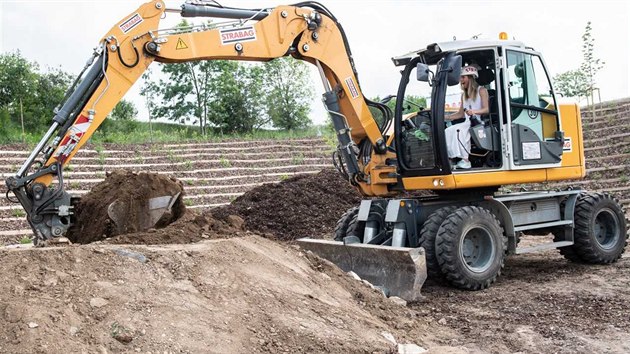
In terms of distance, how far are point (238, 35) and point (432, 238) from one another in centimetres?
291

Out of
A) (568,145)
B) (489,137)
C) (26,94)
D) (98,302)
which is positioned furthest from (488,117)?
(26,94)

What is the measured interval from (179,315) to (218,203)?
10.2 meters

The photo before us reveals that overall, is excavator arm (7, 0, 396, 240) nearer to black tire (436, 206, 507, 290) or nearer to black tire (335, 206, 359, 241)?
black tire (335, 206, 359, 241)

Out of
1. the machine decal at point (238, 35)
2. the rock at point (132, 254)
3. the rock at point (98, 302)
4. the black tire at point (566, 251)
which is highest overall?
the machine decal at point (238, 35)

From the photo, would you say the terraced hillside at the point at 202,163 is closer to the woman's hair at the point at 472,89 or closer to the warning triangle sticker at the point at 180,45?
the warning triangle sticker at the point at 180,45

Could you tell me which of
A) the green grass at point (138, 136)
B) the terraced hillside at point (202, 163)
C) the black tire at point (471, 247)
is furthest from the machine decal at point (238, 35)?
the green grass at point (138, 136)

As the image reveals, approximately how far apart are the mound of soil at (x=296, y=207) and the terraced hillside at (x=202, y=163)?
2292 millimetres

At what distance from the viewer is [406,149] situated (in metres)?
7.42

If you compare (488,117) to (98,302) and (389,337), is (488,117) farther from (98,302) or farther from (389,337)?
(98,302)

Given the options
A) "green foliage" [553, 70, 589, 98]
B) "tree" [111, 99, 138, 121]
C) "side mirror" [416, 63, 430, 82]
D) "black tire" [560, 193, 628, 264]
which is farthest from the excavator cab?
"tree" [111, 99, 138, 121]

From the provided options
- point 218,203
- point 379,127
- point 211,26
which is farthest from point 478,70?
point 218,203

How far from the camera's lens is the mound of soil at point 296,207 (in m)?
10.8

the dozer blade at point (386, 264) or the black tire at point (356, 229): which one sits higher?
the black tire at point (356, 229)

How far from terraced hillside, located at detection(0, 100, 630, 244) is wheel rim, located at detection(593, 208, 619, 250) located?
17.1ft
